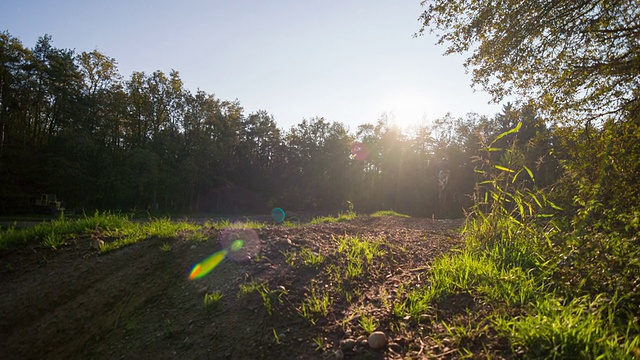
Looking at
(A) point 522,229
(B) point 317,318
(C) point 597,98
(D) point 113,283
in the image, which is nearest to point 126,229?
(D) point 113,283

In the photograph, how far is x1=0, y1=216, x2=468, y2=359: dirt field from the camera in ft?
6.90

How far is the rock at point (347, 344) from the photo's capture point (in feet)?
6.48

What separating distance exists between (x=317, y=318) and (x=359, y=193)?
1283 inches

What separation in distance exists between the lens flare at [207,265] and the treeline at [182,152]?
11894mm

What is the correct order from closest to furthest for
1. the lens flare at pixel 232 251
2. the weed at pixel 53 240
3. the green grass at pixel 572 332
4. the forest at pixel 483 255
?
the green grass at pixel 572 332 → the forest at pixel 483 255 → the lens flare at pixel 232 251 → the weed at pixel 53 240

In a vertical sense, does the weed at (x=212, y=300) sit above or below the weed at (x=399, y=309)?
below

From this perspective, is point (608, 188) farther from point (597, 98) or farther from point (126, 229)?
point (126, 229)

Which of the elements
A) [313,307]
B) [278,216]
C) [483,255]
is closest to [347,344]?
[313,307]

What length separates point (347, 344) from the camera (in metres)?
1.99

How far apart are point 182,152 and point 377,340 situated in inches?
1106

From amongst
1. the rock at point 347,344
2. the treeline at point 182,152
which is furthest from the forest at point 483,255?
the treeline at point 182,152

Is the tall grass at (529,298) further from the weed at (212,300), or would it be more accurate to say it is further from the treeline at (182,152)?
the treeline at (182,152)

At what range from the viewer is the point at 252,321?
2.33 m

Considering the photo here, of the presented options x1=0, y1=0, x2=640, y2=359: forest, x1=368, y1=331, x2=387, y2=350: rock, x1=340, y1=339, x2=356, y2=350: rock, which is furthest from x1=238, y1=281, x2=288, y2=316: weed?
x1=368, y1=331, x2=387, y2=350: rock
